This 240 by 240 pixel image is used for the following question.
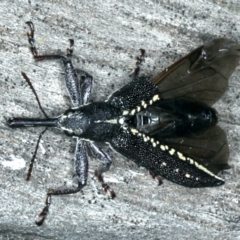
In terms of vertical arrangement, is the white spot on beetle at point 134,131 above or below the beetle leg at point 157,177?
above

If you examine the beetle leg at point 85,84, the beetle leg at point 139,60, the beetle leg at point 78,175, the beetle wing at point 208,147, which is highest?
the beetle leg at point 139,60

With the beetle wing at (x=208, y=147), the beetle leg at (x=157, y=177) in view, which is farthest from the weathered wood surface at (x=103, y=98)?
the beetle wing at (x=208, y=147)

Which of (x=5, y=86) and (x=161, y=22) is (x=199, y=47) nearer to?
(x=161, y=22)

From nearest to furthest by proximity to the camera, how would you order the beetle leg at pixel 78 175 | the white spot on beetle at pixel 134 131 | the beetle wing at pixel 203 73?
the beetle leg at pixel 78 175, the beetle wing at pixel 203 73, the white spot on beetle at pixel 134 131

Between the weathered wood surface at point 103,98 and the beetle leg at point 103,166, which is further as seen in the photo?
the beetle leg at point 103,166

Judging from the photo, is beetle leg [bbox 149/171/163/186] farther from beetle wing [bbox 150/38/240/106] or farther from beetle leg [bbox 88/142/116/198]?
beetle wing [bbox 150/38/240/106]

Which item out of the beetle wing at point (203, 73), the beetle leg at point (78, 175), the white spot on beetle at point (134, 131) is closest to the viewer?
the beetle leg at point (78, 175)

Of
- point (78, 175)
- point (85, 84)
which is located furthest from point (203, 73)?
point (78, 175)

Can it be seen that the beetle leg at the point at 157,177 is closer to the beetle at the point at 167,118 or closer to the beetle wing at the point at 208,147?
the beetle at the point at 167,118
